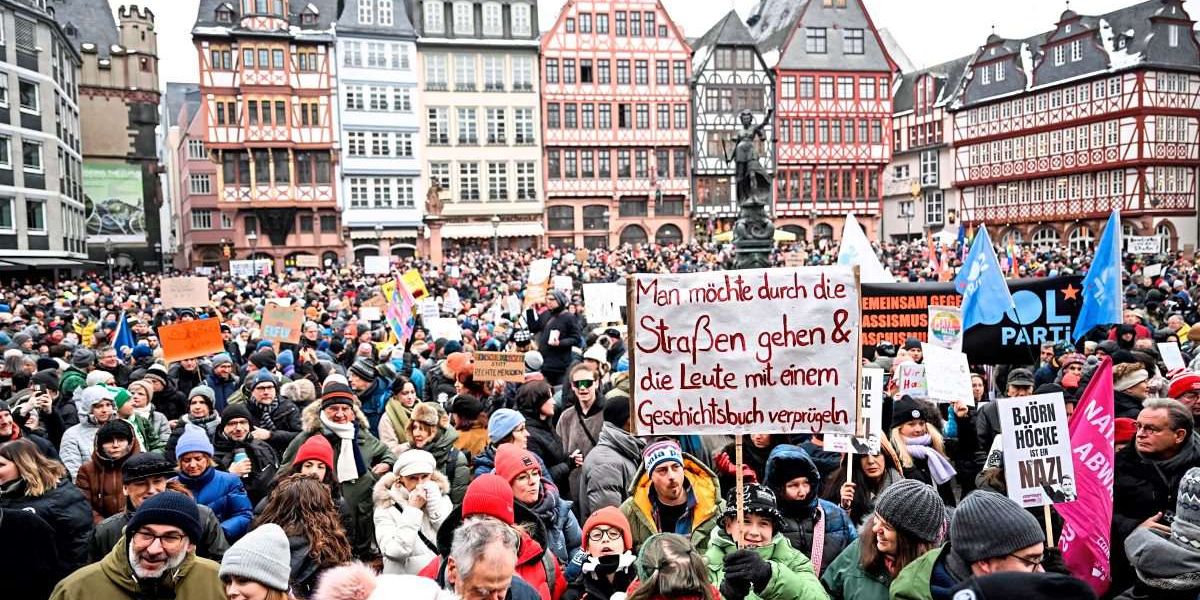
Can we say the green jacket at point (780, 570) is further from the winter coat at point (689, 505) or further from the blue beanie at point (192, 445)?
the blue beanie at point (192, 445)

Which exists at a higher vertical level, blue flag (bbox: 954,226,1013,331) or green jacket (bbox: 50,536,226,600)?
blue flag (bbox: 954,226,1013,331)

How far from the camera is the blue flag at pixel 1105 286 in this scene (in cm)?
865

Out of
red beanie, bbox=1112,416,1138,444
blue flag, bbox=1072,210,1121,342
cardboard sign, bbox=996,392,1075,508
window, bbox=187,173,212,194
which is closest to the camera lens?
cardboard sign, bbox=996,392,1075,508

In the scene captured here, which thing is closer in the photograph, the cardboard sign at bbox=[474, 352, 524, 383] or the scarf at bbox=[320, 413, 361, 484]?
the scarf at bbox=[320, 413, 361, 484]

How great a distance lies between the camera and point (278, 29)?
43250mm

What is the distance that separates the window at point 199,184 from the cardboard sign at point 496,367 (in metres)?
51.2

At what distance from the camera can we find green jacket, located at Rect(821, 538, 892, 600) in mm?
3500

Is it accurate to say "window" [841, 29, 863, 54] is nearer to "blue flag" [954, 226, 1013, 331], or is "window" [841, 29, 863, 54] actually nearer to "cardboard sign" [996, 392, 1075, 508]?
"blue flag" [954, 226, 1013, 331]

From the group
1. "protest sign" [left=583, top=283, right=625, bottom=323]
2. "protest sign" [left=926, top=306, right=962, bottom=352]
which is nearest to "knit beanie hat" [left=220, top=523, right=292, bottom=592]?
"protest sign" [left=926, top=306, right=962, bottom=352]

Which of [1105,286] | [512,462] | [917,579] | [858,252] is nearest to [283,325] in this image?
[858,252]

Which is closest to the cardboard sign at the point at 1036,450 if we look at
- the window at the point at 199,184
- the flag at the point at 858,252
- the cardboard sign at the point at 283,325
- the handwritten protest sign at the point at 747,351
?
the handwritten protest sign at the point at 747,351

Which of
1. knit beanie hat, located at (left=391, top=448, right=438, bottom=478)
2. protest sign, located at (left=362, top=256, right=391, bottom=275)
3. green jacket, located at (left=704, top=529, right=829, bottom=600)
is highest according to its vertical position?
protest sign, located at (left=362, top=256, right=391, bottom=275)

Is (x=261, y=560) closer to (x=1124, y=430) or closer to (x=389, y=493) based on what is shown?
(x=389, y=493)

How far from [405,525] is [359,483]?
3.55 ft
